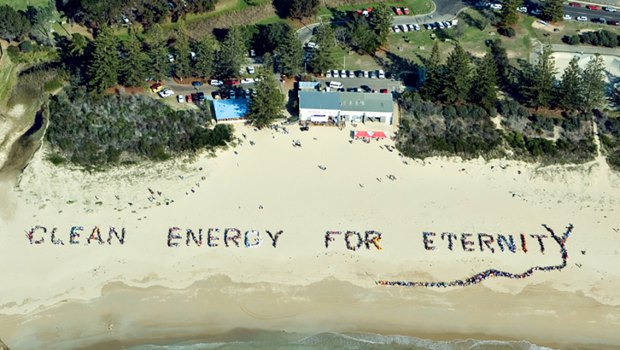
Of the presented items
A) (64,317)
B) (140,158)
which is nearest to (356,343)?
(64,317)

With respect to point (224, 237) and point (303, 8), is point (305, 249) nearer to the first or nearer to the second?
point (224, 237)

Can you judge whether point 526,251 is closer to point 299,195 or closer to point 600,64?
point 299,195

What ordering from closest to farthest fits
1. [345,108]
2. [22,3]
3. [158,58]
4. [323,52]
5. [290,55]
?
[345,108] → [158,58] → [290,55] → [323,52] → [22,3]

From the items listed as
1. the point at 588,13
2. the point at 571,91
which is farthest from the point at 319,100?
the point at 588,13

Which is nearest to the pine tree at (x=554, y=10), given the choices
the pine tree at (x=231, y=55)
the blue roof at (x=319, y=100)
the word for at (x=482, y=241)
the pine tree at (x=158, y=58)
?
the blue roof at (x=319, y=100)

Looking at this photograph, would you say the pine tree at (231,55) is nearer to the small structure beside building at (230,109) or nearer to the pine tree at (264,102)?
the small structure beside building at (230,109)

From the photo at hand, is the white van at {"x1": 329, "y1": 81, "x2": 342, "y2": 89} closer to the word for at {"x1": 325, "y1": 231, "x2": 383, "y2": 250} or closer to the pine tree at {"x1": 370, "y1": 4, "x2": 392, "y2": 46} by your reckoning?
the pine tree at {"x1": 370, "y1": 4, "x2": 392, "y2": 46}
